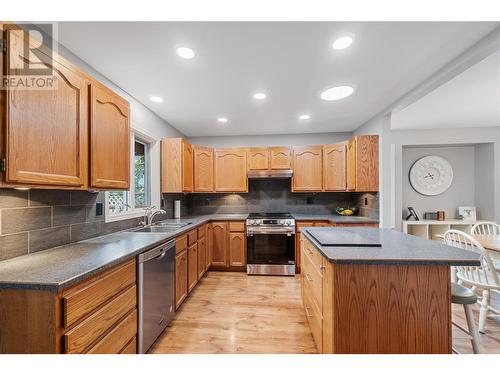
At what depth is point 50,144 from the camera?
46.8 inches

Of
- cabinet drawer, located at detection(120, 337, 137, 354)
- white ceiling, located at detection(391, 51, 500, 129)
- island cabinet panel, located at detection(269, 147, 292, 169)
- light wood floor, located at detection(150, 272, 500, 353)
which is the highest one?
white ceiling, located at detection(391, 51, 500, 129)

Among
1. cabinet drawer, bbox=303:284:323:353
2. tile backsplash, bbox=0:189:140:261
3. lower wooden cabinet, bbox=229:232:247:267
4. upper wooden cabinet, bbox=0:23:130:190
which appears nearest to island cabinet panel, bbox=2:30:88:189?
upper wooden cabinet, bbox=0:23:130:190

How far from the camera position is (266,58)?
1.79m

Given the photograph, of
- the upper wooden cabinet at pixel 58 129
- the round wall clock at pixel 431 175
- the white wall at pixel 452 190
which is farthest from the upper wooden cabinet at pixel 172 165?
the round wall clock at pixel 431 175

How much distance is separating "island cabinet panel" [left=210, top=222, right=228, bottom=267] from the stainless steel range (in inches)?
15.8

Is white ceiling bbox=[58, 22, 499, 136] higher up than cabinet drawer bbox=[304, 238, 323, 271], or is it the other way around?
white ceiling bbox=[58, 22, 499, 136]

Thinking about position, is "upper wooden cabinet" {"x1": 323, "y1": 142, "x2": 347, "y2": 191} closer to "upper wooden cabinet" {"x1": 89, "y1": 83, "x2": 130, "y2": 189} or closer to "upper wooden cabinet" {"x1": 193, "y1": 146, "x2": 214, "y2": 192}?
"upper wooden cabinet" {"x1": 193, "y1": 146, "x2": 214, "y2": 192}

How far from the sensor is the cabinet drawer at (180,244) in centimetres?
223

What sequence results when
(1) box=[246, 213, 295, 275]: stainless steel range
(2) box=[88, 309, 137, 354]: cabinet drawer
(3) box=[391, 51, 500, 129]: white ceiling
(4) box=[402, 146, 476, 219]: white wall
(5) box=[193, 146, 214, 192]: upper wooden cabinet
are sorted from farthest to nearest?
(4) box=[402, 146, 476, 219]: white wall
(5) box=[193, 146, 214, 192]: upper wooden cabinet
(1) box=[246, 213, 295, 275]: stainless steel range
(3) box=[391, 51, 500, 129]: white ceiling
(2) box=[88, 309, 137, 354]: cabinet drawer

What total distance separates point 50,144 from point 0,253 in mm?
682

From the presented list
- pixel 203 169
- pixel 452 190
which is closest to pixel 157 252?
pixel 203 169

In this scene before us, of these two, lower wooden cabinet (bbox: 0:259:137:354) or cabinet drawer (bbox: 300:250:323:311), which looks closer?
lower wooden cabinet (bbox: 0:259:137:354)

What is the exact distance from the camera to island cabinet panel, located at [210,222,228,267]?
3.50 meters

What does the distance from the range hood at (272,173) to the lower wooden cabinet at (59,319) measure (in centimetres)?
280
